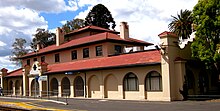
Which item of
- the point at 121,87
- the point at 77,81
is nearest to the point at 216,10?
the point at 121,87

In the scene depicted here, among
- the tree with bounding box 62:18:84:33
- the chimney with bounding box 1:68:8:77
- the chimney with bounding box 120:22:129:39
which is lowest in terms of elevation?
the chimney with bounding box 1:68:8:77

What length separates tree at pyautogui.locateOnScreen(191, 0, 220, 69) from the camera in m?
25.9

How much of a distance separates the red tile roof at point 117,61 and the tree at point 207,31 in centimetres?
357

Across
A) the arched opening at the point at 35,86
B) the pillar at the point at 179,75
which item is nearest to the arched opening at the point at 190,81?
the pillar at the point at 179,75

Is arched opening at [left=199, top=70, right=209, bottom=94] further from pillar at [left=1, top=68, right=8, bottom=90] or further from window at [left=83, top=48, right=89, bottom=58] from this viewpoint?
pillar at [left=1, top=68, right=8, bottom=90]

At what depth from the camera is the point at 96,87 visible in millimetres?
34094

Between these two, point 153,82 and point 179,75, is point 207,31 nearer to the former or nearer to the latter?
point 179,75

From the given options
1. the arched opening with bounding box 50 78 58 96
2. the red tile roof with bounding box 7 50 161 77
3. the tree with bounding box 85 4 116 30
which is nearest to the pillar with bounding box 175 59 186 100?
the red tile roof with bounding box 7 50 161 77

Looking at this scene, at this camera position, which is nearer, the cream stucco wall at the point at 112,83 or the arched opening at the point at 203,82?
the cream stucco wall at the point at 112,83

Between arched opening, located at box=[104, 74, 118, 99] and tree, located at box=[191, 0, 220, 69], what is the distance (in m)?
8.55

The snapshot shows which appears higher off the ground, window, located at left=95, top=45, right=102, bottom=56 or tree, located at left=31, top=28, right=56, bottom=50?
tree, located at left=31, top=28, right=56, bottom=50

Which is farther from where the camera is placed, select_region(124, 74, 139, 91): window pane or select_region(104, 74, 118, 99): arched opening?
select_region(104, 74, 118, 99): arched opening

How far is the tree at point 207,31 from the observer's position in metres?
25.9

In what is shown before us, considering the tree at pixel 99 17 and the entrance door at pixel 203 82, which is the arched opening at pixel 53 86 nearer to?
the entrance door at pixel 203 82
